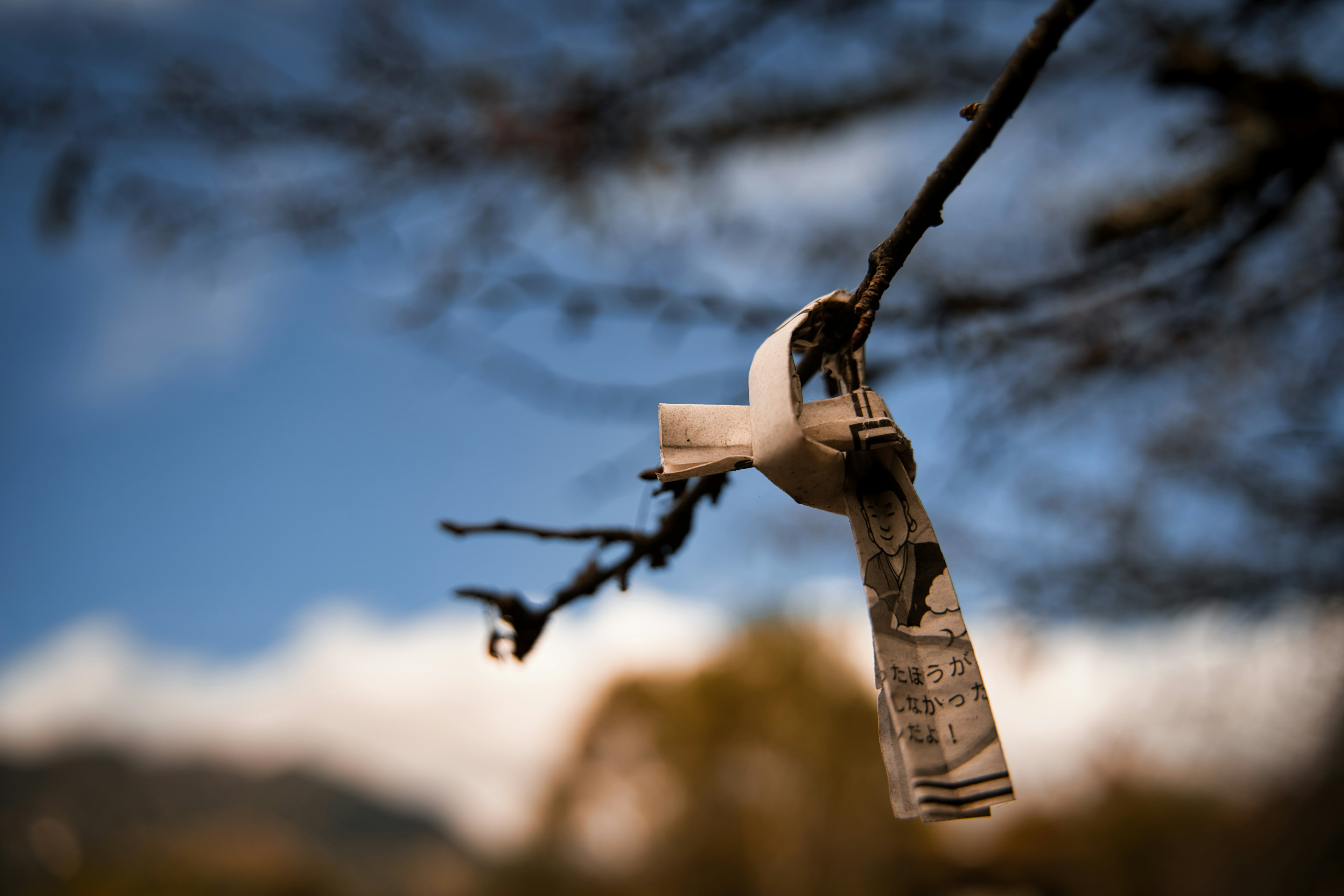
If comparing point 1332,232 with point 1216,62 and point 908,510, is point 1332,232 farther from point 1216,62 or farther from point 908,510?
point 908,510

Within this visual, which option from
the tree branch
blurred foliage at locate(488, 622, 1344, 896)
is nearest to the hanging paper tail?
the tree branch

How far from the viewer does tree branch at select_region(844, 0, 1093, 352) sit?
0.35 m

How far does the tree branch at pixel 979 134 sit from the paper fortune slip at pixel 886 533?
5cm

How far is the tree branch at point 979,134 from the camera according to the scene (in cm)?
35

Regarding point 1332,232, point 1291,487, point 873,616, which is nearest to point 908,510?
point 873,616

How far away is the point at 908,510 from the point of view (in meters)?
0.42

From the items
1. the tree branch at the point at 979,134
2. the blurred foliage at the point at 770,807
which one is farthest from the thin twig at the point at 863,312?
the blurred foliage at the point at 770,807

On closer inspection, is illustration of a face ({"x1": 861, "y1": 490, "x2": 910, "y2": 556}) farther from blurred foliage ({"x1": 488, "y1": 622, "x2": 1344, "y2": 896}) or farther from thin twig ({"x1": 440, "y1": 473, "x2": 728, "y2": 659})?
blurred foliage ({"x1": 488, "y1": 622, "x2": 1344, "y2": 896})

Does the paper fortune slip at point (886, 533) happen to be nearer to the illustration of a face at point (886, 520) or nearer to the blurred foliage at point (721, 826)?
the illustration of a face at point (886, 520)

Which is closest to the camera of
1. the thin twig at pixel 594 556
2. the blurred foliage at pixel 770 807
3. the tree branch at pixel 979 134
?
the tree branch at pixel 979 134

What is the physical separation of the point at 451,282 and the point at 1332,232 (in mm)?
1770

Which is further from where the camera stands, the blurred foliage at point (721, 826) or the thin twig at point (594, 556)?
the blurred foliage at point (721, 826)

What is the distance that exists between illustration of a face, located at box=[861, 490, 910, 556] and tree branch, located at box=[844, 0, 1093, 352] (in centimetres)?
12

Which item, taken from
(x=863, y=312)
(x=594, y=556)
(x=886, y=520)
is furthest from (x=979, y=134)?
(x=594, y=556)
